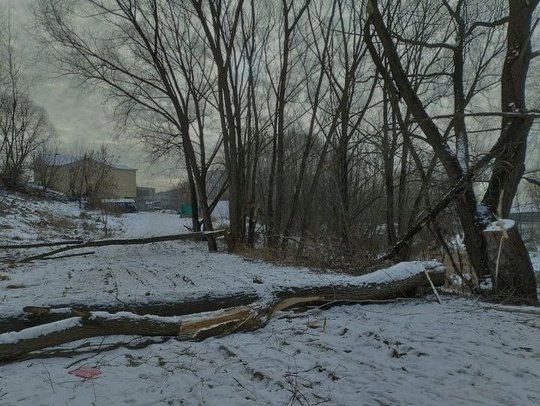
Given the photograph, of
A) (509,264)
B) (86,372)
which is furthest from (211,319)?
(509,264)

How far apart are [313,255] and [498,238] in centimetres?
475

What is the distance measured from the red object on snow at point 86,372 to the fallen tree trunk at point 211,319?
471 millimetres

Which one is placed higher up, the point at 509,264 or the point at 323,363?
the point at 509,264

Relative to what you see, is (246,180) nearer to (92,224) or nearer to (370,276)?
(370,276)

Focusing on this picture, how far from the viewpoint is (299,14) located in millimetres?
13148

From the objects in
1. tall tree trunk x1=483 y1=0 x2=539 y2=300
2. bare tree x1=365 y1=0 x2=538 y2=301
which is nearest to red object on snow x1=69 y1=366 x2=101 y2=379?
bare tree x1=365 y1=0 x2=538 y2=301

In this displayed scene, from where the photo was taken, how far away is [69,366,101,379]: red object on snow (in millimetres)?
3158

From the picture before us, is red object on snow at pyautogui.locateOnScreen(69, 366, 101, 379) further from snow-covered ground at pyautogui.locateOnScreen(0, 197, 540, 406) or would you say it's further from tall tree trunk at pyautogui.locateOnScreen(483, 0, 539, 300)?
tall tree trunk at pyautogui.locateOnScreen(483, 0, 539, 300)

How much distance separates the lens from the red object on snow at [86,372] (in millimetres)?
3158

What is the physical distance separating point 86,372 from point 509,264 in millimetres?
5637

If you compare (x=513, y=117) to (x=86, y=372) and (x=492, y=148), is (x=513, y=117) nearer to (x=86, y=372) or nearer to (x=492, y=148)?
(x=492, y=148)

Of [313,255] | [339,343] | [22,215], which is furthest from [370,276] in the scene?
[22,215]

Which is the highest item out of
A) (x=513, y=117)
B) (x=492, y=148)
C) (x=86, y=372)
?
(x=513, y=117)

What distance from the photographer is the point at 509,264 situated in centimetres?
598
